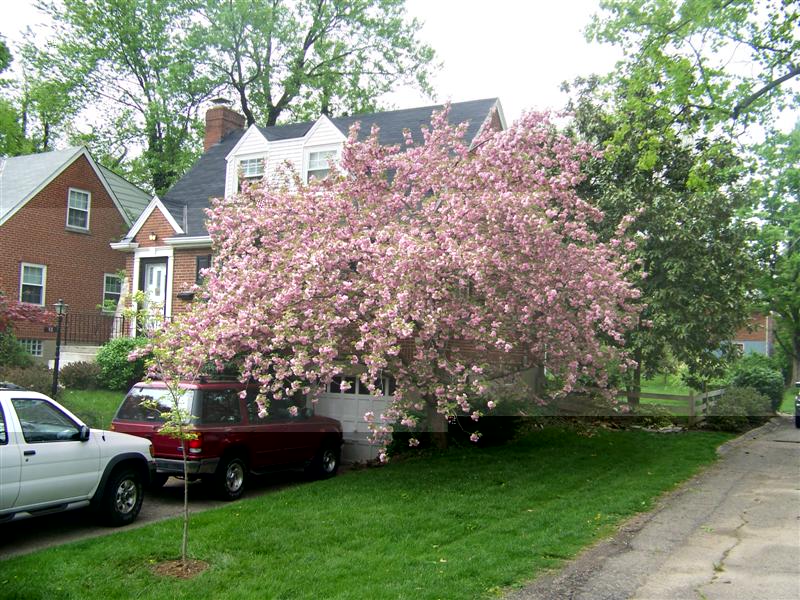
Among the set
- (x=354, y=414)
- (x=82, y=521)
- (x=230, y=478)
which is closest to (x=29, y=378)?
(x=354, y=414)

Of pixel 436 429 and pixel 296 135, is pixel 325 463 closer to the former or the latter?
pixel 436 429

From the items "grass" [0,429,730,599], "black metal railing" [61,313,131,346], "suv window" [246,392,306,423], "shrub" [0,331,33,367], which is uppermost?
"black metal railing" [61,313,131,346]

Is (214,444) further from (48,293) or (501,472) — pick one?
(48,293)

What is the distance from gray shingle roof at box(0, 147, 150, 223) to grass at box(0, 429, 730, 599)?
54.0 feet

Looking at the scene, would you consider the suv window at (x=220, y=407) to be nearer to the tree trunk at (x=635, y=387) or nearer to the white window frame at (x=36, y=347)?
the tree trunk at (x=635, y=387)

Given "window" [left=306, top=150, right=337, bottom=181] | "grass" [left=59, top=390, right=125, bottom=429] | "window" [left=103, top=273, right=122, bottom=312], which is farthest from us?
"window" [left=103, top=273, right=122, bottom=312]

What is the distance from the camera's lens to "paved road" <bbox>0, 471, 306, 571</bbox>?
25.5 ft

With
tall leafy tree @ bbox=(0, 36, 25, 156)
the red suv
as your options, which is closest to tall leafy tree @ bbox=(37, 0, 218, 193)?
tall leafy tree @ bbox=(0, 36, 25, 156)

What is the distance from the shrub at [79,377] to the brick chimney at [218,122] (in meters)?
11.3

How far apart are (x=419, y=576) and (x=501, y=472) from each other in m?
5.22

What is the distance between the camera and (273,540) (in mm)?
7613

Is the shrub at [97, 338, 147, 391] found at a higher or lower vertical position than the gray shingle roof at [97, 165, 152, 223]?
lower

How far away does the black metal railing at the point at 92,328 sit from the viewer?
69.7 ft

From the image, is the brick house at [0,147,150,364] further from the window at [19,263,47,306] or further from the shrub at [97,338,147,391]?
the shrub at [97,338,147,391]
